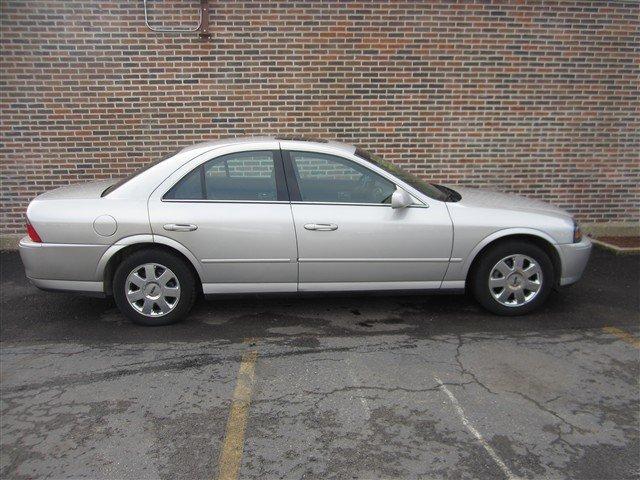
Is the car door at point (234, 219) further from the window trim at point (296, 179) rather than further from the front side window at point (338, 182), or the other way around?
the front side window at point (338, 182)

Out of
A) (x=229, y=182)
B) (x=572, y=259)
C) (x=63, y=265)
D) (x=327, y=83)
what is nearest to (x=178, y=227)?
(x=229, y=182)

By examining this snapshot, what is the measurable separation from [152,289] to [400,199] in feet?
7.17

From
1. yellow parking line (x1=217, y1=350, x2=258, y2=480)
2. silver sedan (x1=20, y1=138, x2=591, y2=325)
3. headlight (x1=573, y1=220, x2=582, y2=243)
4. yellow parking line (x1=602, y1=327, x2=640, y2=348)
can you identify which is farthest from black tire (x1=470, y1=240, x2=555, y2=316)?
yellow parking line (x1=217, y1=350, x2=258, y2=480)

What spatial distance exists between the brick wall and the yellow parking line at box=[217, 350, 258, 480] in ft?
13.4

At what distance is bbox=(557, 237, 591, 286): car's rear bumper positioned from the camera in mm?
4613

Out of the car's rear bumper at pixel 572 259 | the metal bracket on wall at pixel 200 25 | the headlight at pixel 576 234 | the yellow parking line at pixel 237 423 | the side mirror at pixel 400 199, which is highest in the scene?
the metal bracket on wall at pixel 200 25

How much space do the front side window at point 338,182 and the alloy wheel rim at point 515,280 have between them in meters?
1.18

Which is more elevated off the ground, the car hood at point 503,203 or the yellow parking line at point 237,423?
the car hood at point 503,203

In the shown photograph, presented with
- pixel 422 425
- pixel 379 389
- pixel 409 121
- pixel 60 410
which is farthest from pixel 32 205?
pixel 409 121

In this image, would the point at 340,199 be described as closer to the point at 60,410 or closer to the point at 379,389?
the point at 379,389

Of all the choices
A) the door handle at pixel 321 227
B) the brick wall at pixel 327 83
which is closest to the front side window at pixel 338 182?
the door handle at pixel 321 227

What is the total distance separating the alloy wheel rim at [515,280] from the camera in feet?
15.0

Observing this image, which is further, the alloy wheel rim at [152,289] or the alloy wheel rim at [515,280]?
the alloy wheel rim at [515,280]

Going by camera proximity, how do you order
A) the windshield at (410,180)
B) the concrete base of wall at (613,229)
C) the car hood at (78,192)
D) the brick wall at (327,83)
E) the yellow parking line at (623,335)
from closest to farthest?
the yellow parking line at (623,335)
the car hood at (78,192)
the windshield at (410,180)
the brick wall at (327,83)
the concrete base of wall at (613,229)
